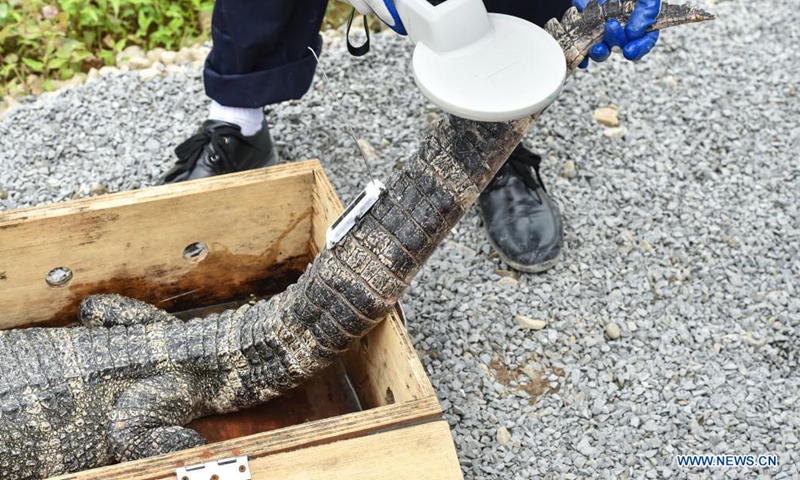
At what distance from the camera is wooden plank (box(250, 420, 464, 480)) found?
6.78ft

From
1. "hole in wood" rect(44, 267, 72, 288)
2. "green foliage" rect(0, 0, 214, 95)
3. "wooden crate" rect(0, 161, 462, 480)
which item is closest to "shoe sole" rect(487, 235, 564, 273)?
"wooden crate" rect(0, 161, 462, 480)

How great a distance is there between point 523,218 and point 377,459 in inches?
62.7

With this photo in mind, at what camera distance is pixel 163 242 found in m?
2.90

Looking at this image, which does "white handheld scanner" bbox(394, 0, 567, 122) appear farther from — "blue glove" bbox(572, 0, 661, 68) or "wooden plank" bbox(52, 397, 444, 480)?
"wooden plank" bbox(52, 397, 444, 480)

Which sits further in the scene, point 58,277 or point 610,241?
point 610,241

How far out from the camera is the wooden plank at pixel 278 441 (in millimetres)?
2008

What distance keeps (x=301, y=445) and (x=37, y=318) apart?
4.19ft

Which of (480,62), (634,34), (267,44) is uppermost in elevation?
(480,62)

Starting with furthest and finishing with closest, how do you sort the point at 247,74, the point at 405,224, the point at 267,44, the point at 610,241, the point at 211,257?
1. the point at 610,241
2. the point at 247,74
3. the point at 267,44
4. the point at 211,257
5. the point at 405,224

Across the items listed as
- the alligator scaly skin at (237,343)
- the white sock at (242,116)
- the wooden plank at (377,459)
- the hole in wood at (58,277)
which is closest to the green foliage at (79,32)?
the white sock at (242,116)

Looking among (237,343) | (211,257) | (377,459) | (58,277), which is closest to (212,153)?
(211,257)

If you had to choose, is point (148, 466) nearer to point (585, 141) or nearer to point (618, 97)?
point (585, 141)

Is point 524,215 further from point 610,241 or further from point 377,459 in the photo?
point 377,459

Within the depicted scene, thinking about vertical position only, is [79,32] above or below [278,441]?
below
